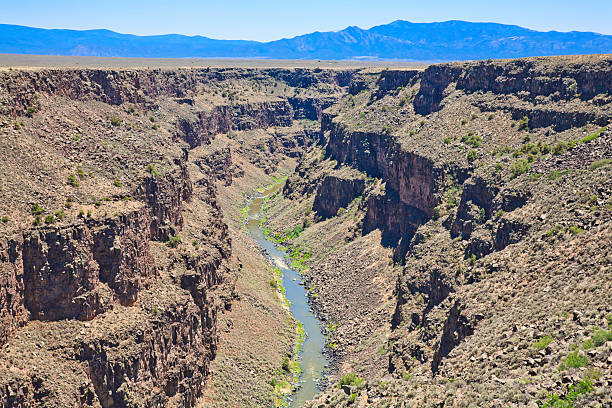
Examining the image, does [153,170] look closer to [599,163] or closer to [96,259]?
[96,259]

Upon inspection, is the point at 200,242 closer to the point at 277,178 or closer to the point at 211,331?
the point at 211,331

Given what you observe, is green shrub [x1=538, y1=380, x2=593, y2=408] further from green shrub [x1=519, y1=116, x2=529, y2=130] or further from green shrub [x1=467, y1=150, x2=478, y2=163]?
green shrub [x1=519, y1=116, x2=529, y2=130]

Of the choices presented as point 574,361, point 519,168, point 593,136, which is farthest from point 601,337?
point 519,168

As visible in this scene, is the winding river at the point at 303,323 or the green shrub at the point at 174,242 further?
the green shrub at the point at 174,242

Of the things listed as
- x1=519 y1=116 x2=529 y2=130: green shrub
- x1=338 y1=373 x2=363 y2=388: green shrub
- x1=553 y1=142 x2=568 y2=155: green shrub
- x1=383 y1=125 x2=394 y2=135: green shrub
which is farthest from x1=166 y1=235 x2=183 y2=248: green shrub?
x1=383 y1=125 x2=394 y2=135: green shrub

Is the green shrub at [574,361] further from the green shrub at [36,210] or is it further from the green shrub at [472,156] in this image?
the green shrub at [472,156]

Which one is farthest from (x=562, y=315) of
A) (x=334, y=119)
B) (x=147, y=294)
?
(x=334, y=119)

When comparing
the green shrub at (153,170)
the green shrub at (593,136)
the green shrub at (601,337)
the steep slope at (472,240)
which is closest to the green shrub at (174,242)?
the green shrub at (153,170)
